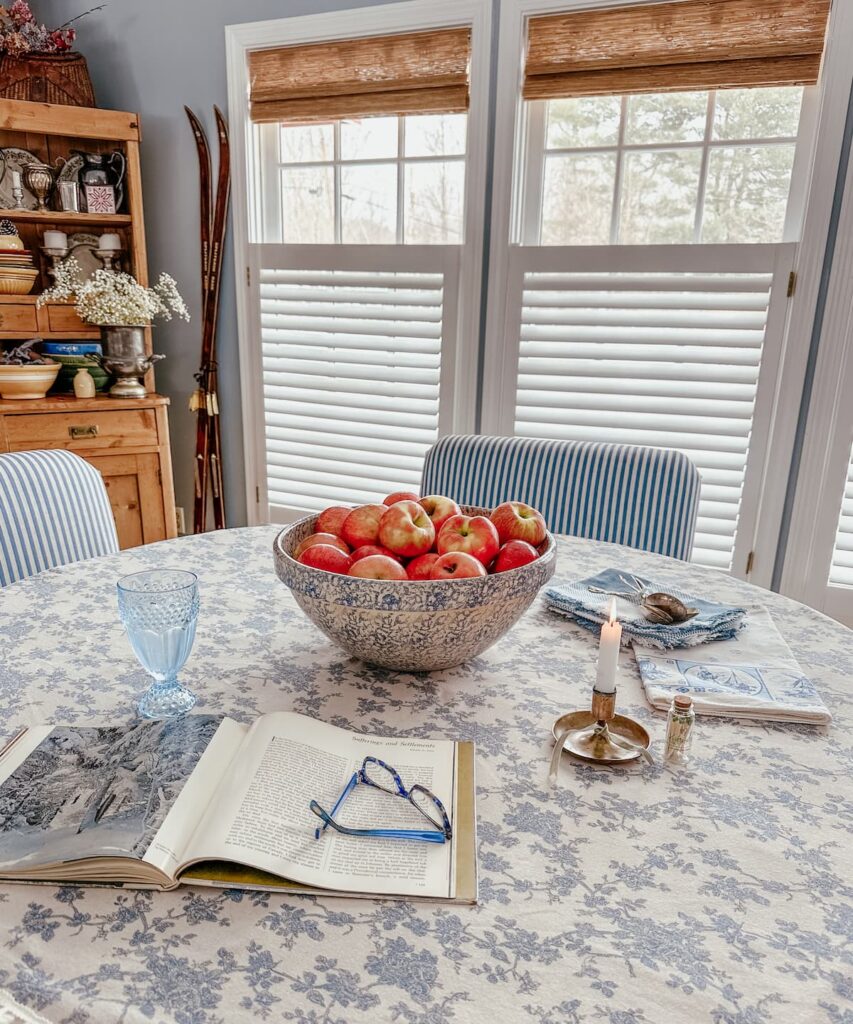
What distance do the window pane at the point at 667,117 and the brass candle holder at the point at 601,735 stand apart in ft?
6.90

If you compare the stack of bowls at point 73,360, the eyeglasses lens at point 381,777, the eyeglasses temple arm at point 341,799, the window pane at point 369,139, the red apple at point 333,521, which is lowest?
the eyeglasses lens at point 381,777

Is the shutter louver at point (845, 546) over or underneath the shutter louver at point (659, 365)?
underneath

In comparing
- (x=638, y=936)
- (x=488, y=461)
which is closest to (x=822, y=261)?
(x=488, y=461)

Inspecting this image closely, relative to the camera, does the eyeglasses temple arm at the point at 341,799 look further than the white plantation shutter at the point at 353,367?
No

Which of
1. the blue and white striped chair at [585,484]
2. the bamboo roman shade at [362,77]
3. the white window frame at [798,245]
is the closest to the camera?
the blue and white striped chair at [585,484]

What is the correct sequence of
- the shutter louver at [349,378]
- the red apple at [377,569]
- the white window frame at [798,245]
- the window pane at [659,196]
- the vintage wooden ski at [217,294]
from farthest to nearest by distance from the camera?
the vintage wooden ski at [217,294] < the shutter louver at [349,378] < the window pane at [659,196] < the white window frame at [798,245] < the red apple at [377,569]

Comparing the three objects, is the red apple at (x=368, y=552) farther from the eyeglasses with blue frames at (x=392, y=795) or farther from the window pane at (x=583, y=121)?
the window pane at (x=583, y=121)

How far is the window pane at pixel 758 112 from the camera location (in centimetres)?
214

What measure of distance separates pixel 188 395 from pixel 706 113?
7.18 feet

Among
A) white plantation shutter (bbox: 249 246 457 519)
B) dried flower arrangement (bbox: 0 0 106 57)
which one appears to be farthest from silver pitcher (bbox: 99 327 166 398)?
dried flower arrangement (bbox: 0 0 106 57)

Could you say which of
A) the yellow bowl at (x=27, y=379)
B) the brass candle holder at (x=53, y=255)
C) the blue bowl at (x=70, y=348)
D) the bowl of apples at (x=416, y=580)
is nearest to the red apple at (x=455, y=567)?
the bowl of apples at (x=416, y=580)

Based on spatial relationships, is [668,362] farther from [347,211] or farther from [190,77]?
[190,77]

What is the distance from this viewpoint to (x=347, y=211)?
9.04 ft

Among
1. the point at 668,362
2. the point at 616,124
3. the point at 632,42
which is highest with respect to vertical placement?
the point at 632,42
